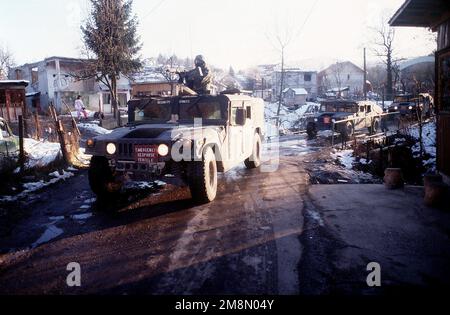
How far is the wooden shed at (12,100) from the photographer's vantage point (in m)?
24.2

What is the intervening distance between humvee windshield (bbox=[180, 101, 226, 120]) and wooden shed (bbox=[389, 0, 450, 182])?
3.88 m

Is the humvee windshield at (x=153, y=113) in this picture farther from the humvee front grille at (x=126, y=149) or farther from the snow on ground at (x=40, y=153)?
the snow on ground at (x=40, y=153)

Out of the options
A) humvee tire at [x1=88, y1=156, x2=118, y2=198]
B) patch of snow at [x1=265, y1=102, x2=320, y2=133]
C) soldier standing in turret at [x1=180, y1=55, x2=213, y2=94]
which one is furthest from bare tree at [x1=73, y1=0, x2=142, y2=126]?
humvee tire at [x1=88, y1=156, x2=118, y2=198]

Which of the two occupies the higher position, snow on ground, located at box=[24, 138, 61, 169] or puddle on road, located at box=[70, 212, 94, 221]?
snow on ground, located at box=[24, 138, 61, 169]

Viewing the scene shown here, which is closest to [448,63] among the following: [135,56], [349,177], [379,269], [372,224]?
[349,177]

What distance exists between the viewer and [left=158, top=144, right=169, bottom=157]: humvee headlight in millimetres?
5496

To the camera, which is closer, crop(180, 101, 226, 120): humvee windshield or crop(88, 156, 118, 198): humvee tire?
crop(88, 156, 118, 198): humvee tire

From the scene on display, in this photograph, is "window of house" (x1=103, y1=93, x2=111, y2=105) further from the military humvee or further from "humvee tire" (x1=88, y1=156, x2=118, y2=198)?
"humvee tire" (x1=88, y1=156, x2=118, y2=198)

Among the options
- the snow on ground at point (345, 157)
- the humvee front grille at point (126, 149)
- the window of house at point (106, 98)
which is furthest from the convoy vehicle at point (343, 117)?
the window of house at point (106, 98)

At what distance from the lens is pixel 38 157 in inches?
370

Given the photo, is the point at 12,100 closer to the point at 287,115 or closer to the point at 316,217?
the point at 287,115

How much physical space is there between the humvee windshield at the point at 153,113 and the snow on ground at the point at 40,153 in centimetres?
288

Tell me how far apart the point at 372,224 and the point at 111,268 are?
3326 mm
